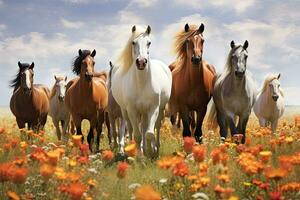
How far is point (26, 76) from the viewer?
11461 mm

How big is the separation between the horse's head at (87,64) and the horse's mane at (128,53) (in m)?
1.43

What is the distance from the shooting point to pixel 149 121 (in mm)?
7586

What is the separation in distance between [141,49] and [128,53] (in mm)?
810

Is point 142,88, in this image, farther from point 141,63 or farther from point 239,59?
point 239,59

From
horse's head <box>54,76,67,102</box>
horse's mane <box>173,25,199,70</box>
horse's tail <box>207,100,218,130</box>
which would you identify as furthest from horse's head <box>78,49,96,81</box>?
horse's tail <box>207,100,218,130</box>

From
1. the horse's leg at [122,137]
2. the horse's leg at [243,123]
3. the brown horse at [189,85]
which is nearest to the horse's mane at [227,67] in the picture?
the brown horse at [189,85]

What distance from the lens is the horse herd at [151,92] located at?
25.4ft

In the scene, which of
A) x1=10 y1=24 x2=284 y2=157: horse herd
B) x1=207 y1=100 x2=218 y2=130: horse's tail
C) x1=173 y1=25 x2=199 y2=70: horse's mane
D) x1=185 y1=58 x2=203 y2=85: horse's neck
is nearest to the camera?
x1=10 y1=24 x2=284 y2=157: horse herd

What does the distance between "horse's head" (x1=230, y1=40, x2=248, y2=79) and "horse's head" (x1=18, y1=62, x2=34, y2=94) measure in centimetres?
560

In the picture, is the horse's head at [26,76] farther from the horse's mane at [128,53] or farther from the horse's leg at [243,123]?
the horse's leg at [243,123]

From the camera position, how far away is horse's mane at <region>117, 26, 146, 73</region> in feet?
25.5

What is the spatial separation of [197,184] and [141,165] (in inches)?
103

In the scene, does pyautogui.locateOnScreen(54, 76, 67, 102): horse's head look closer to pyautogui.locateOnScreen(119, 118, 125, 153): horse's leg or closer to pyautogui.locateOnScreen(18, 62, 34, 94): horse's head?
pyautogui.locateOnScreen(18, 62, 34, 94): horse's head

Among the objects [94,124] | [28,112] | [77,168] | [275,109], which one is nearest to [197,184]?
[77,168]
